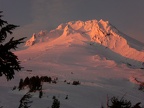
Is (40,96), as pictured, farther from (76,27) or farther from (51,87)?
(76,27)

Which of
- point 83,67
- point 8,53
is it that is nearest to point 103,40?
point 83,67

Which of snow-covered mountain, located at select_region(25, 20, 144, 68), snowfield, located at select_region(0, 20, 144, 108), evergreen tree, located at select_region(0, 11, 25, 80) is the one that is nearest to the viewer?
evergreen tree, located at select_region(0, 11, 25, 80)

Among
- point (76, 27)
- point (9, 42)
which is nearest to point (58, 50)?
point (76, 27)

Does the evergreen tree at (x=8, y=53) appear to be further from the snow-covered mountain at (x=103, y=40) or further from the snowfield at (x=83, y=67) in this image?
the snow-covered mountain at (x=103, y=40)

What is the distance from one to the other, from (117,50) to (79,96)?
10986cm

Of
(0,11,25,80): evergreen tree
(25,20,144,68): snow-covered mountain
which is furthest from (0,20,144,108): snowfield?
(0,11,25,80): evergreen tree

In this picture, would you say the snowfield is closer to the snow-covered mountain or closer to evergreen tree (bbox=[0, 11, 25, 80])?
the snow-covered mountain

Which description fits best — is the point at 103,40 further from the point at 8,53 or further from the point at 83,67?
the point at 8,53

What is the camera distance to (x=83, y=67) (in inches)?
3366

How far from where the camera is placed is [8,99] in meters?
27.3

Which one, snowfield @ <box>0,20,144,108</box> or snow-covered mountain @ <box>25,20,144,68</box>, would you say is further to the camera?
snow-covered mountain @ <box>25,20,144,68</box>

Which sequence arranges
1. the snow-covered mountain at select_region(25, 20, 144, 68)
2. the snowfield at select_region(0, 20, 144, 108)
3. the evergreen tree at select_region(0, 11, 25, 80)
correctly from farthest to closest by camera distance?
1. the snow-covered mountain at select_region(25, 20, 144, 68)
2. the snowfield at select_region(0, 20, 144, 108)
3. the evergreen tree at select_region(0, 11, 25, 80)

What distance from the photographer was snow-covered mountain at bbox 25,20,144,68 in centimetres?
13300

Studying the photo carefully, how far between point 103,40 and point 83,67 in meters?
71.7
